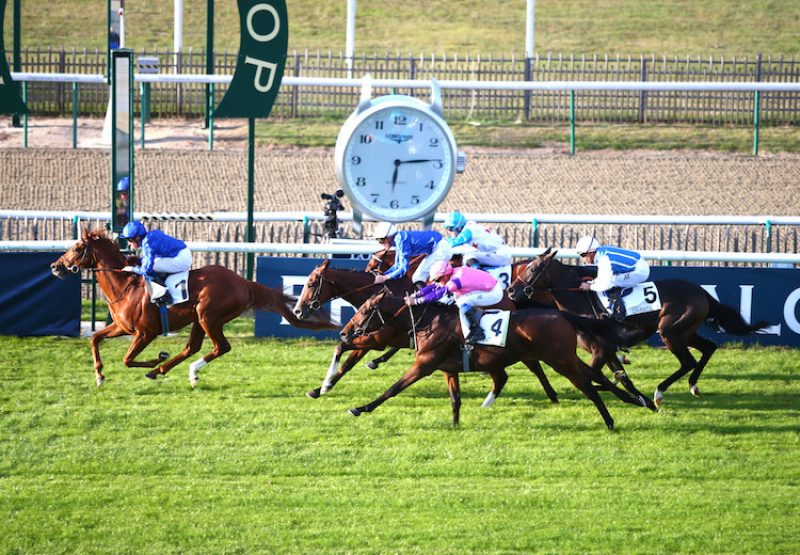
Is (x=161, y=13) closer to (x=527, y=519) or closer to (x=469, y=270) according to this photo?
(x=469, y=270)

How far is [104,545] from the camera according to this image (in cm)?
740

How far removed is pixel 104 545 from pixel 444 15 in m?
26.8

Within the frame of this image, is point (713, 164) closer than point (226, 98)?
No

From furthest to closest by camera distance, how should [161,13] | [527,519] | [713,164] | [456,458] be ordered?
[161,13]
[713,164]
[456,458]
[527,519]

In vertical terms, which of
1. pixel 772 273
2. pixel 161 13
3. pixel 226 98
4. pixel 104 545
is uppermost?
pixel 161 13

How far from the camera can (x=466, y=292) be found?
10062mm

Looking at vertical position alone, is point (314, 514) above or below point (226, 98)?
below

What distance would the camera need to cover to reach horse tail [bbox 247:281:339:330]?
11.6 metres

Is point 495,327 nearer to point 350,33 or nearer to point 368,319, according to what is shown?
point 368,319

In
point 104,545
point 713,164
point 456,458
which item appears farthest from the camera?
point 713,164

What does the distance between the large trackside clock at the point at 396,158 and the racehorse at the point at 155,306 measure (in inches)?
55.5

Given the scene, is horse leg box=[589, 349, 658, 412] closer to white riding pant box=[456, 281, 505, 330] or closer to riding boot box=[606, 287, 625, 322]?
riding boot box=[606, 287, 625, 322]

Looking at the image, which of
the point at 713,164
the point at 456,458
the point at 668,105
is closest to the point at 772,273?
the point at 456,458

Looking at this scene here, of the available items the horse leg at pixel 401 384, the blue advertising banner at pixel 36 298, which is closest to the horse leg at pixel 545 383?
the horse leg at pixel 401 384
